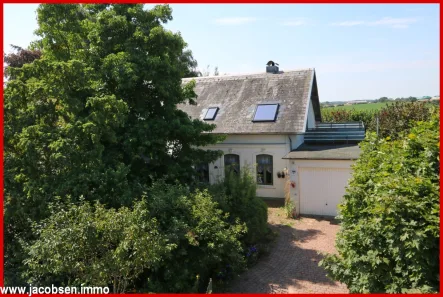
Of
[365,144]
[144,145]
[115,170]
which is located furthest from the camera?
[144,145]

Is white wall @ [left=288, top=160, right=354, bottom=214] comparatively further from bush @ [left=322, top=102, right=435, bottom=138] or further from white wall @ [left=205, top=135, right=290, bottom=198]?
bush @ [left=322, top=102, right=435, bottom=138]

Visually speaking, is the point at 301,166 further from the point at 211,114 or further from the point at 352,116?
the point at 352,116

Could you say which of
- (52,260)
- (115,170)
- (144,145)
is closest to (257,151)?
(144,145)

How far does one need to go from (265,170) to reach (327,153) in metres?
3.99

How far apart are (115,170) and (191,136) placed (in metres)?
3.18

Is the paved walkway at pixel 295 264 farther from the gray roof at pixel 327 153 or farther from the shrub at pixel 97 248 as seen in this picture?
the shrub at pixel 97 248

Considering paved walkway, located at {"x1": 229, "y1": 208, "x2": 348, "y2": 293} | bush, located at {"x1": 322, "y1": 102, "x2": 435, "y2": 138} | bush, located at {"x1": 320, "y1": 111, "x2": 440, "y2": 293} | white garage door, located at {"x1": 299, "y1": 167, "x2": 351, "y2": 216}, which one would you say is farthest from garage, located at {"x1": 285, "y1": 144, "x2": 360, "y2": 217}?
bush, located at {"x1": 322, "y1": 102, "x2": 435, "y2": 138}

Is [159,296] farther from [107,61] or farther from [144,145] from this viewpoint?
[107,61]

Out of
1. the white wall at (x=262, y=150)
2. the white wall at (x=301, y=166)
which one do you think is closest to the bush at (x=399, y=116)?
the white wall at (x=262, y=150)

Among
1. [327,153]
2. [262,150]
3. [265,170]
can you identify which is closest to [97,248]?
[327,153]

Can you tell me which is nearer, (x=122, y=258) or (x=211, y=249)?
(x=122, y=258)

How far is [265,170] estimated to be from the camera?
18.4m

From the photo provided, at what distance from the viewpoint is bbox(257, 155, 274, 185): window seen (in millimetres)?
18219

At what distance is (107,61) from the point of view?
37.1ft
